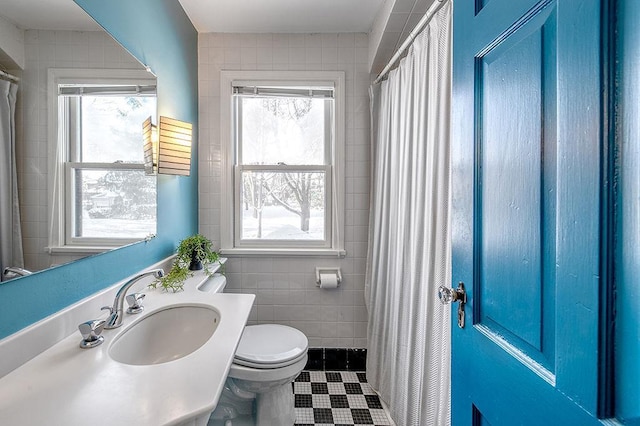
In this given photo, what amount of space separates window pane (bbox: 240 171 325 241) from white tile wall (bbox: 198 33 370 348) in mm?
189

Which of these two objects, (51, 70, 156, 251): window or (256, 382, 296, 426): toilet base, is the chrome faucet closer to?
(51, 70, 156, 251): window

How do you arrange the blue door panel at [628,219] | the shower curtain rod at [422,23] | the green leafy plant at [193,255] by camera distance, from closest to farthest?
the blue door panel at [628,219]
the shower curtain rod at [422,23]
the green leafy plant at [193,255]

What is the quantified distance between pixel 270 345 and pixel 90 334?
2.94ft

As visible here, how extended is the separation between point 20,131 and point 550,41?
129 cm

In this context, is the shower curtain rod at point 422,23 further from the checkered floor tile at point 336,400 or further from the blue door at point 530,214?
the checkered floor tile at point 336,400

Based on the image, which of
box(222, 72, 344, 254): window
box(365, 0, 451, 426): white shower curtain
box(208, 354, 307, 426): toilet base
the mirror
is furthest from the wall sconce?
box(365, 0, 451, 426): white shower curtain

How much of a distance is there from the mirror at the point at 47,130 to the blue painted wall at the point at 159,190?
0.21ft

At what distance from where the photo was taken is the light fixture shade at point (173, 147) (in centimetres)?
165

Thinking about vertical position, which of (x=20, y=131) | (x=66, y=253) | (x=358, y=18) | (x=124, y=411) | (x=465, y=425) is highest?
(x=358, y=18)

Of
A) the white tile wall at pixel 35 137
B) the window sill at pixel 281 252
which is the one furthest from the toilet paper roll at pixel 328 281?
the white tile wall at pixel 35 137

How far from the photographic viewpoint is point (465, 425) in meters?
0.85

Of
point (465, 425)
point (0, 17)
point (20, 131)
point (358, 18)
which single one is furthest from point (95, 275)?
point (358, 18)

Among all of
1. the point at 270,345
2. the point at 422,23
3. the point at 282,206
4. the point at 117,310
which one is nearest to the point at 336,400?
the point at 270,345

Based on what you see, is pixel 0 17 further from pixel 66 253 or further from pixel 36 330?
pixel 36 330
